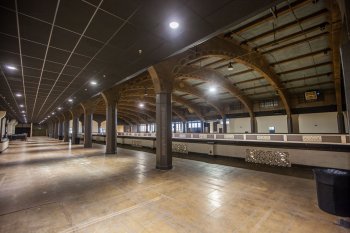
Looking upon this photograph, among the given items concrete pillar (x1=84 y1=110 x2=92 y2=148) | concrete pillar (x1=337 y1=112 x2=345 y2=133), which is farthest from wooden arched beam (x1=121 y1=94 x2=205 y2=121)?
concrete pillar (x1=337 y1=112 x2=345 y2=133)

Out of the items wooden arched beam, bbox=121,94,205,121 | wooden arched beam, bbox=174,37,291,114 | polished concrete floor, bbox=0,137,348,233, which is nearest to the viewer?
polished concrete floor, bbox=0,137,348,233

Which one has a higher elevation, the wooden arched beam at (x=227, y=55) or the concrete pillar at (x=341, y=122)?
the wooden arched beam at (x=227, y=55)

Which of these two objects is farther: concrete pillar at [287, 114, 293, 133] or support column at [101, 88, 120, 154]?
concrete pillar at [287, 114, 293, 133]

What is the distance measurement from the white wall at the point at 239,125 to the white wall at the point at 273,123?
123cm

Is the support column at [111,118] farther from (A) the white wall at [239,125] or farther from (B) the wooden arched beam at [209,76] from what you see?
(A) the white wall at [239,125]

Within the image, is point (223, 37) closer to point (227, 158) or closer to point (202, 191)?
point (227, 158)

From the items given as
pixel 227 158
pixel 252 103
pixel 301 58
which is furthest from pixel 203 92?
pixel 227 158

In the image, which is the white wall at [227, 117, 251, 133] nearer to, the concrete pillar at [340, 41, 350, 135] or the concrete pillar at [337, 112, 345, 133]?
the concrete pillar at [337, 112, 345, 133]

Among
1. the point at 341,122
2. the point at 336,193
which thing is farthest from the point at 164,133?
the point at 341,122

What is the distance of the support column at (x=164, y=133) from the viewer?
21.5 feet

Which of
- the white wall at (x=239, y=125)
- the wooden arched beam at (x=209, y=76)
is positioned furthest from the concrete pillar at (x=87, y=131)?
the white wall at (x=239, y=125)

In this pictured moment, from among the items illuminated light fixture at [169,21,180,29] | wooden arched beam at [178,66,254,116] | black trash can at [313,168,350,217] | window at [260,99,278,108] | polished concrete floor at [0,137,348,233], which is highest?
wooden arched beam at [178,66,254,116]

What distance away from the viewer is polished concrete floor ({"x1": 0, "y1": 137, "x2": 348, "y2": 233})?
268cm

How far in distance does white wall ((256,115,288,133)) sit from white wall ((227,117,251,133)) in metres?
1.23
